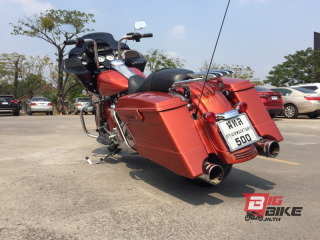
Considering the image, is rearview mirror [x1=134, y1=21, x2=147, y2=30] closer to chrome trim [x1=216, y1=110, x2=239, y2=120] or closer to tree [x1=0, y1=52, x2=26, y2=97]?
chrome trim [x1=216, y1=110, x2=239, y2=120]

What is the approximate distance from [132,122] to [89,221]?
3.66ft

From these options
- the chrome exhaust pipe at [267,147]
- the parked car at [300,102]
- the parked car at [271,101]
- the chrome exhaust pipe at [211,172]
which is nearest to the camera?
the chrome exhaust pipe at [211,172]

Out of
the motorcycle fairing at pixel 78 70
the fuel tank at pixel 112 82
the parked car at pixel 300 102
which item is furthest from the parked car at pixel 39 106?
the fuel tank at pixel 112 82

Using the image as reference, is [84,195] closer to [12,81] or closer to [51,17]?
[51,17]

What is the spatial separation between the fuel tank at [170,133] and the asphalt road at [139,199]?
1.37 feet

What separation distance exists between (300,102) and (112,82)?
37.1 feet

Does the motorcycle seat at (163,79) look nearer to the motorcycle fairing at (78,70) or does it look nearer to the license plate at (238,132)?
the license plate at (238,132)

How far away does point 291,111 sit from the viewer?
13.9 metres

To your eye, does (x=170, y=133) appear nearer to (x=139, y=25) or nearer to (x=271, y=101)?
(x=139, y=25)

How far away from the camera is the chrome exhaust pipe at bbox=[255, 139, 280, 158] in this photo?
10.3ft

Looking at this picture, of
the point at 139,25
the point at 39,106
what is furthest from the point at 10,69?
the point at 139,25

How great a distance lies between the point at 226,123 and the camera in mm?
2939

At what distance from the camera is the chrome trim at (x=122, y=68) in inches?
167

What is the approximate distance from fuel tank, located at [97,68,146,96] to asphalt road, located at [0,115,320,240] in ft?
3.44
